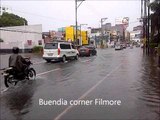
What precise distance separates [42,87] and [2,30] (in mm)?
51945

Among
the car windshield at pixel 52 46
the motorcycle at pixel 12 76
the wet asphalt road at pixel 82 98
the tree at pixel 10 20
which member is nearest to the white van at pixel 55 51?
the car windshield at pixel 52 46

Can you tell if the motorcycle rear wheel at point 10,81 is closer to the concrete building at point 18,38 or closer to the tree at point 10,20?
the concrete building at point 18,38

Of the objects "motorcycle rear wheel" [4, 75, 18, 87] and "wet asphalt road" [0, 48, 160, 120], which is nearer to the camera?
"wet asphalt road" [0, 48, 160, 120]

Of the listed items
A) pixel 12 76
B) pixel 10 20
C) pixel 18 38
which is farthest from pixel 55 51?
pixel 10 20

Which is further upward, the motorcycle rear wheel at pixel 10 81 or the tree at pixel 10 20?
the tree at pixel 10 20

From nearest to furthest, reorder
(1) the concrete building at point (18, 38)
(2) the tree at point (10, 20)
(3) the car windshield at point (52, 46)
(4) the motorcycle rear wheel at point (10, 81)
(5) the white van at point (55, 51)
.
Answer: (4) the motorcycle rear wheel at point (10, 81) → (5) the white van at point (55, 51) → (3) the car windshield at point (52, 46) → (1) the concrete building at point (18, 38) → (2) the tree at point (10, 20)

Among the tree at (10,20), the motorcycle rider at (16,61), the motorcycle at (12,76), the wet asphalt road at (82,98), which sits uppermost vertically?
the tree at (10,20)

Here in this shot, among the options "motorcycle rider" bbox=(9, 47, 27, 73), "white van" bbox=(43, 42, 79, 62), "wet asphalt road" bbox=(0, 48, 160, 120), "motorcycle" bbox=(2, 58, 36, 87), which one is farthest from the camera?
"white van" bbox=(43, 42, 79, 62)

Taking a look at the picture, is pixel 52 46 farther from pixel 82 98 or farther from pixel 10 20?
pixel 10 20

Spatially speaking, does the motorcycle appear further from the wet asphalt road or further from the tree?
the tree

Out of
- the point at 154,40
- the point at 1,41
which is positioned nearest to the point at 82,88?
the point at 154,40

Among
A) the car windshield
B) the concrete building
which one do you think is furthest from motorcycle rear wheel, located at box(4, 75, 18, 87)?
the concrete building

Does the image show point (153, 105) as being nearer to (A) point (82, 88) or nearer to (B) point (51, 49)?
(A) point (82, 88)

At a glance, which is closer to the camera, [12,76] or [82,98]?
[82,98]
